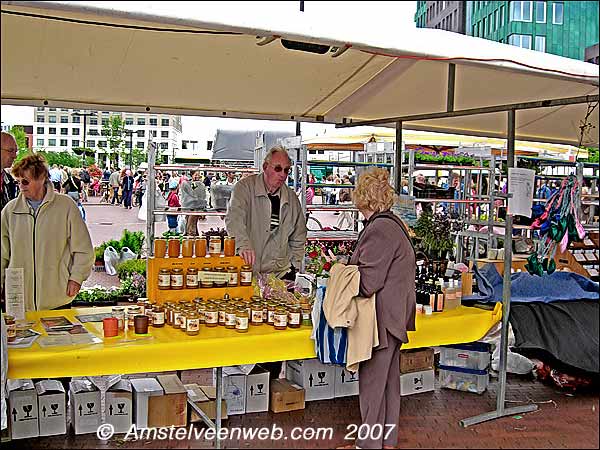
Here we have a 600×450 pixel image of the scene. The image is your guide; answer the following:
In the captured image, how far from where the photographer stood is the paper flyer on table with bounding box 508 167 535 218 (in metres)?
4.42

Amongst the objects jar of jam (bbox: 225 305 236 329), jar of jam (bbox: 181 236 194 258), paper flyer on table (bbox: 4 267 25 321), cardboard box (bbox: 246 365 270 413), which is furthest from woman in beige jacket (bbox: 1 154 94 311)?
cardboard box (bbox: 246 365 270 413)

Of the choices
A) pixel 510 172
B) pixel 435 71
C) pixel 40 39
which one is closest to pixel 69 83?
pixel 40 39

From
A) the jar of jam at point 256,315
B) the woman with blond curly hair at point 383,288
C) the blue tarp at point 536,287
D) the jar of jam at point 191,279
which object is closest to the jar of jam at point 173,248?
the jar of jam at point 191,279

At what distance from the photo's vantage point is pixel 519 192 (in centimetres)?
443

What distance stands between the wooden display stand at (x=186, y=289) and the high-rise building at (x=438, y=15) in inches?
2227

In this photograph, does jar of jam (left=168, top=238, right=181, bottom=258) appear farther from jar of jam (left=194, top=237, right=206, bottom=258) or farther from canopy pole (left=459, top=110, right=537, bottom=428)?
canopy pole (left=459, top=110, right=537, bottom=428)

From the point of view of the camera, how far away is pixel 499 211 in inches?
454

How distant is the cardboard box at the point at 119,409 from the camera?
4148 mm

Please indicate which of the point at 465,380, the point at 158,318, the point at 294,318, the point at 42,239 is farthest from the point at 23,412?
the point at 465,380

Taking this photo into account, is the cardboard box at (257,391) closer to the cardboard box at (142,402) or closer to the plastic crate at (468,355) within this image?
the cardboard box at (142,402)

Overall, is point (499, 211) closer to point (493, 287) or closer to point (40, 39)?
point (493, 287)

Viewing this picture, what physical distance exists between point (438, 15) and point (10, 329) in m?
63.6

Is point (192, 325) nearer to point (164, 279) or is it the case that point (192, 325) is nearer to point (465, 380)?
point (164, 279)

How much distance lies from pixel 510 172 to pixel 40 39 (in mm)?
2993
